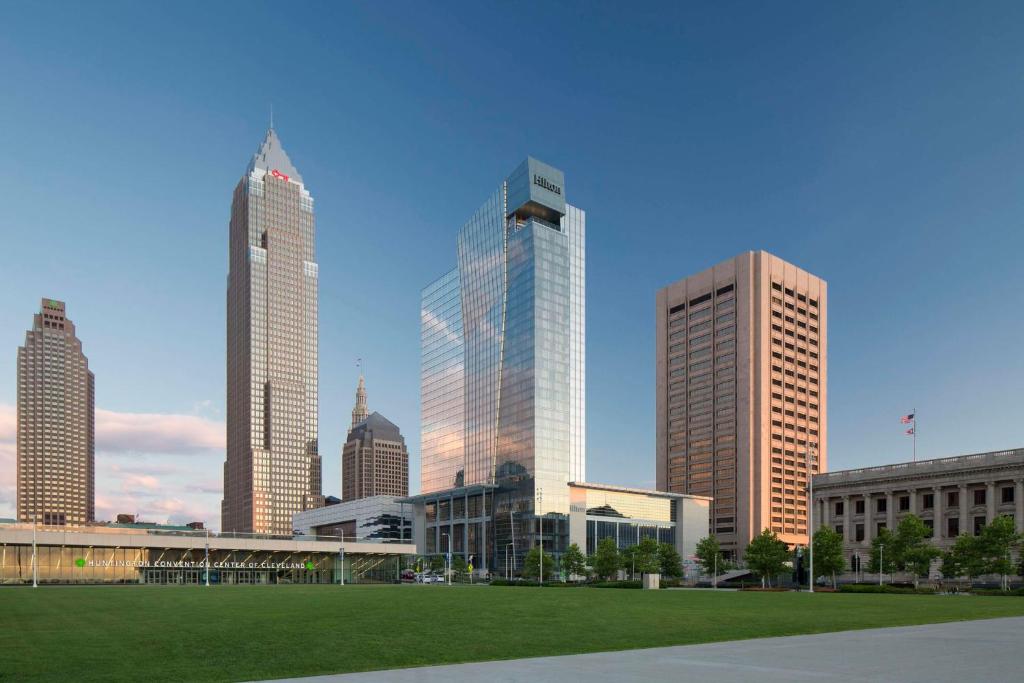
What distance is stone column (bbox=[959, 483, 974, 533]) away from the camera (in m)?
114

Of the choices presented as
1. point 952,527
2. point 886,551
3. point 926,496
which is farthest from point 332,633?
point 926,496

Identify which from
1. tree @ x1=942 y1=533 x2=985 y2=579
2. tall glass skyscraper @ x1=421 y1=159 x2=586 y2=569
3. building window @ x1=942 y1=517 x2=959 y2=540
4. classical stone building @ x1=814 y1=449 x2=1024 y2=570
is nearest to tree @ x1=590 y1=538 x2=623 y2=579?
classical stone building @ x1=814 y1=449 x2=1024 y2=570

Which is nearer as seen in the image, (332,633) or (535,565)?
(332,633)

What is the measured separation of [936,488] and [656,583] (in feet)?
201

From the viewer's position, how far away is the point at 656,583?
81562mm

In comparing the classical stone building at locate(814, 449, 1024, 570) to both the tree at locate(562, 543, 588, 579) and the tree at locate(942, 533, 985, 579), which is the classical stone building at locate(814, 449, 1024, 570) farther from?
A: the tree at locate(562, 543, 588, 579)

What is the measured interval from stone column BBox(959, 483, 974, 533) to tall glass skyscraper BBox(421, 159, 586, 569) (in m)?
69.8

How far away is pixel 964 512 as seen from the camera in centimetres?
11488

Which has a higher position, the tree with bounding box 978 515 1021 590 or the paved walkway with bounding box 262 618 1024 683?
the paved walkway with bounding box 262 618 1024 683

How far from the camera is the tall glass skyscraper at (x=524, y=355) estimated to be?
16475cm

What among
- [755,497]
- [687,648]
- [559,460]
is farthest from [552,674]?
[755,497]

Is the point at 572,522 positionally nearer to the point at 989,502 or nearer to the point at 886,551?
the point at 989,502

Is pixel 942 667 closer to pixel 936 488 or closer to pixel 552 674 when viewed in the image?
pixel 552 674

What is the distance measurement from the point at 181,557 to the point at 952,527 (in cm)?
11761
